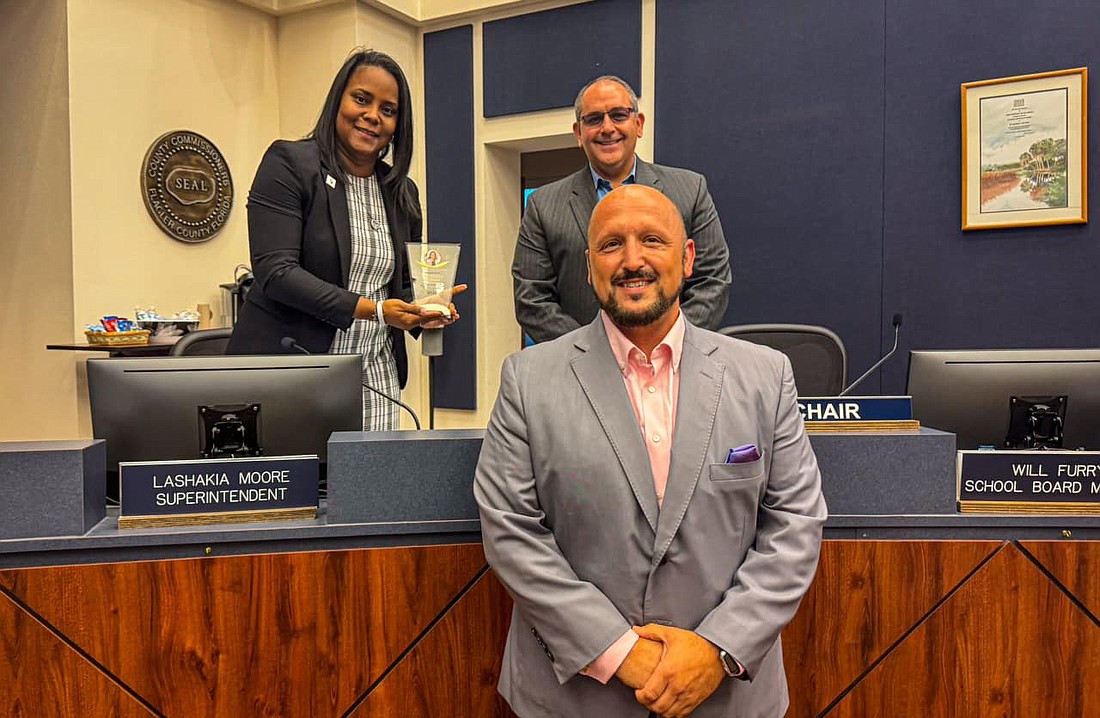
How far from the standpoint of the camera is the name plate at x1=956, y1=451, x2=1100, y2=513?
57.2 inches

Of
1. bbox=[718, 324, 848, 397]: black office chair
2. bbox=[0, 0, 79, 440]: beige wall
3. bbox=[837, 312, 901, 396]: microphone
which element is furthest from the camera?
bbox=[0, 0, 79, 440]: beige wall

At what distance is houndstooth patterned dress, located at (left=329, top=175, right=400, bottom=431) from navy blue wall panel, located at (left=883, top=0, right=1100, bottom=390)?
8.70ft

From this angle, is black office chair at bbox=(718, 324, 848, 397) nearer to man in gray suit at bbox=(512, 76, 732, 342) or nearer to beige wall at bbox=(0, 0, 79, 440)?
man in gray suit at bbox=(512, 76, 732, 342)

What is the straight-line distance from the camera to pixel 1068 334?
3516 millimetres

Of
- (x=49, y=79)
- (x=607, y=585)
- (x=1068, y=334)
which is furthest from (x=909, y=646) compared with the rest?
(x=49, y=79)

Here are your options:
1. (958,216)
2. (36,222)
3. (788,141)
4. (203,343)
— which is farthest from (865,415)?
(36,222)

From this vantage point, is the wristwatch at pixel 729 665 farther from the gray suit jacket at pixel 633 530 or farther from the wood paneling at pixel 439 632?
the wood paneling at pixel 439 632

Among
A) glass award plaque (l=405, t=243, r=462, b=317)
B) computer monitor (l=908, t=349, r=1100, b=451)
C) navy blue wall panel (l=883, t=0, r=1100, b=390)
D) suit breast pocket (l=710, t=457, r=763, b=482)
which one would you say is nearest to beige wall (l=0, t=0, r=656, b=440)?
navy blue wall panel (l=883, t=0, r=1100, b=390)

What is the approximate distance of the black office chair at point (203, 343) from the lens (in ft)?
8.25

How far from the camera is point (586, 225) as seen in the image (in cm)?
228

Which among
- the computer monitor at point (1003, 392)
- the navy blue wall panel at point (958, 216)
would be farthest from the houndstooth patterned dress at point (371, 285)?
the navy blue wall panel at point (958, 216)

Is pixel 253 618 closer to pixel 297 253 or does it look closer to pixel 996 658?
pixel 297 253

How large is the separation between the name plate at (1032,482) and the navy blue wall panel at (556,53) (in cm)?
334

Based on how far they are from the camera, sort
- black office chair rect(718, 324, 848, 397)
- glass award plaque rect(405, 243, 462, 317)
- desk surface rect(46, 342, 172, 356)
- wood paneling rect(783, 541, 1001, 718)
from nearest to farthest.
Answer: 1. wood paneling rect(783, 541, 1001, 718)
2. glass award plaque rect(405, 243, 462, 317)
3. black office chair rect(718, 324, 848, 397)
4. desk surface rect(46, 342, 172, 356)
